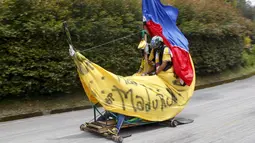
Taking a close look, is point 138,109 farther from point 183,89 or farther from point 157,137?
point 183,89

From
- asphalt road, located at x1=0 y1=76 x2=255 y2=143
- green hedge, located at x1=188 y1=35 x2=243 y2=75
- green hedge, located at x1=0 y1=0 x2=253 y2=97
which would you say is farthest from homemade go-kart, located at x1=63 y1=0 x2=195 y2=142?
green hedge, located at x1=188 y1=35 x2=243 y2=75

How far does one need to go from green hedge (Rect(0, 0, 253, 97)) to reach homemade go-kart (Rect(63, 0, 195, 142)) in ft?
8.34

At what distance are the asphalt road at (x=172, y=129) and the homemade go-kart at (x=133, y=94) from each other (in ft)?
0.86

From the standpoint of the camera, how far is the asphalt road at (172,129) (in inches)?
253

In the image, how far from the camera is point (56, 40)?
9312mm

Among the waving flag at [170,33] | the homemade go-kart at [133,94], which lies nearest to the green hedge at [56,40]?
the waving flag at [170,33]

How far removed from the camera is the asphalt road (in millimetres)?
6426

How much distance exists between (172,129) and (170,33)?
87.0 inches

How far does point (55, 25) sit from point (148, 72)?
2.98 meters

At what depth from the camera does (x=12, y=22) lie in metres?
8.74

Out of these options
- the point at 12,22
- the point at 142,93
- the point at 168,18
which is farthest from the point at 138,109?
the point at 12,22

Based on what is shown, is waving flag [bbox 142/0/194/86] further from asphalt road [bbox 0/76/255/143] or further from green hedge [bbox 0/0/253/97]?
green hedge [bbox 0/0/253/97]

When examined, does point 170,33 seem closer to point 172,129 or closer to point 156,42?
point 156,42

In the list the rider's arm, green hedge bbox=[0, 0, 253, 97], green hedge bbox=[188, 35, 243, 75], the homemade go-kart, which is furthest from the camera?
green hedge bbox=[188, 35, 243, 75]
